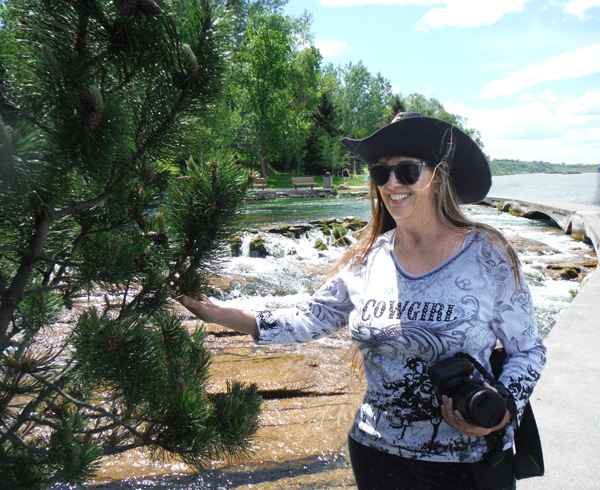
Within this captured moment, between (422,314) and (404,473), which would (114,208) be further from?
(404,473)

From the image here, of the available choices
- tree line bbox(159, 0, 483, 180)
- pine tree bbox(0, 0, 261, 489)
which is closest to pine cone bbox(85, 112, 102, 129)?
pine tree bbox(0, 0, 261, 489)

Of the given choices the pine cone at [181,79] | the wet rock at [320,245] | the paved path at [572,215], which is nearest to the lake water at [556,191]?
the paved path at [572,215]

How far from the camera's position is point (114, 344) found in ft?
4.04

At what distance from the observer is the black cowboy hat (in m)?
2.03

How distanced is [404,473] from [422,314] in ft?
2.08

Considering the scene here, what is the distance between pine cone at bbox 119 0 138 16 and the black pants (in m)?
1.79

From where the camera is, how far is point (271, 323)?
7.22ft

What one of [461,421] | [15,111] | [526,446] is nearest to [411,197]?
[461,421]

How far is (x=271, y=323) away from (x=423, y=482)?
0.93 meters

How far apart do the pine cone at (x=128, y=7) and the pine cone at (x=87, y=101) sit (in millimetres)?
272

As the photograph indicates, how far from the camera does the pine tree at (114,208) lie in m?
1.12

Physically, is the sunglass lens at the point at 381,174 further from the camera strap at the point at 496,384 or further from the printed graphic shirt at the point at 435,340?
the camera strap at the point at 496,384

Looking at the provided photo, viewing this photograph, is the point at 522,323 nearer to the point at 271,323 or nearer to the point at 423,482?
the point at 423,482

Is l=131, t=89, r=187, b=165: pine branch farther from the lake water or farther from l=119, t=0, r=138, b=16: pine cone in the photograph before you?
the lake water
